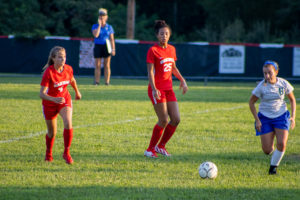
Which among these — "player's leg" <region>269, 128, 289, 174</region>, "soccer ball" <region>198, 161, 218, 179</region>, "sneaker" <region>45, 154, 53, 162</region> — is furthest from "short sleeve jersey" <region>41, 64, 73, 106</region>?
"player's leg" <region>269, 128, 289, 174</region>

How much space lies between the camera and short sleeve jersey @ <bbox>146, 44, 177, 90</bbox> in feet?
→ 22.9

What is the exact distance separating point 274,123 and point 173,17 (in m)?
45.5

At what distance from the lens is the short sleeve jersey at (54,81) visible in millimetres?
6441

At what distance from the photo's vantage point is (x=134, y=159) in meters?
6.71

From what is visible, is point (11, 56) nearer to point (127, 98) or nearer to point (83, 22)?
point (127, 98)

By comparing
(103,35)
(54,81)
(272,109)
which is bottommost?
(272,109)

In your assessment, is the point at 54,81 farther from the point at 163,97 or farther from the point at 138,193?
the point at 138,193

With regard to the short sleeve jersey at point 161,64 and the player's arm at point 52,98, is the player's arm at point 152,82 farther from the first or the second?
the player's arm at point 52,98

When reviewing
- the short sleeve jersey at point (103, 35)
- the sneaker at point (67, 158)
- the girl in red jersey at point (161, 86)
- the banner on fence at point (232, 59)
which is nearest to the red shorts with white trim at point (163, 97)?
the girl in red jersey at point (161, 86)

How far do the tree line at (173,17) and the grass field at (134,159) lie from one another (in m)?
19.1

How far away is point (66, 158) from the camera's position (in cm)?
637

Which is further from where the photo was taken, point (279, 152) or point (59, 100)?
point (59, 100)

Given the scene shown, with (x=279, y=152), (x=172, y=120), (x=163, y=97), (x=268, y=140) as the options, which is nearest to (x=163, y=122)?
(x=172, y=120)

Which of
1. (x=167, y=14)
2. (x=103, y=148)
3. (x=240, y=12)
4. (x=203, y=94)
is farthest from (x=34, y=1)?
(x=103, y=148)
